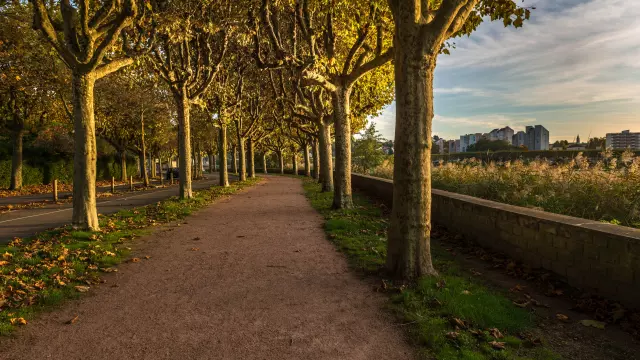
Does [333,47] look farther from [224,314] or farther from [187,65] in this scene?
[224,314]

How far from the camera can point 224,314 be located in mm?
4703

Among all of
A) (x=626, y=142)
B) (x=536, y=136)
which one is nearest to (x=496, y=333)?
(x=626, y=142)

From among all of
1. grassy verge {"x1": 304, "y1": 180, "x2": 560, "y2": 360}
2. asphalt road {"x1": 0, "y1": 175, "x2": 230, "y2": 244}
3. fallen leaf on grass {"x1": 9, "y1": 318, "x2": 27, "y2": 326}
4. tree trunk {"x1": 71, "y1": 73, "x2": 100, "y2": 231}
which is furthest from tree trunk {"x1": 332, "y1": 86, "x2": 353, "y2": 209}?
fallen leaf on grass {"x1": 9, "y1": 318, "x2": 27, "y2": 326}

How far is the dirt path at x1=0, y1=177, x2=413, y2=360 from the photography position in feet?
12.5

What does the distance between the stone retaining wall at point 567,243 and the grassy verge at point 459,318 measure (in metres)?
1.10

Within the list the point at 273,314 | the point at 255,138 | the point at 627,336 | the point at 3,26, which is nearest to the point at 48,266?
the point at 273,314

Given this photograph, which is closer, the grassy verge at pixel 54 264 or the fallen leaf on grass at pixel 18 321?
the fallen leaf on grass at pixel 18 321

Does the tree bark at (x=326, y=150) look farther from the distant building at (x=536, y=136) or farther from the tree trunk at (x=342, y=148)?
the distant building at (x=536, y=136)

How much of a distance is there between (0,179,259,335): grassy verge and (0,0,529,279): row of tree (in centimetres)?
93

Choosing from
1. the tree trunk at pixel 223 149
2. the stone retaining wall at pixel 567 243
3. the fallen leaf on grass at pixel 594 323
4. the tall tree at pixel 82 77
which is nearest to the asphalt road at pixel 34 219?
the tall tree at pixel 82 77

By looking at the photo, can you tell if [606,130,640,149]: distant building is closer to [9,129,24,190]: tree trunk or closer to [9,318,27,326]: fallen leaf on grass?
[9,318,27,326]: fallen leaf on grass

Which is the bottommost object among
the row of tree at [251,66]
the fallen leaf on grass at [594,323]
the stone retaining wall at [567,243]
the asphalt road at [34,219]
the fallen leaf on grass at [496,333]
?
the fallen leaf on grass at [594,323]

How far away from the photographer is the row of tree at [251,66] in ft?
18.3

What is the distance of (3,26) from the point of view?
1914 centimetres
